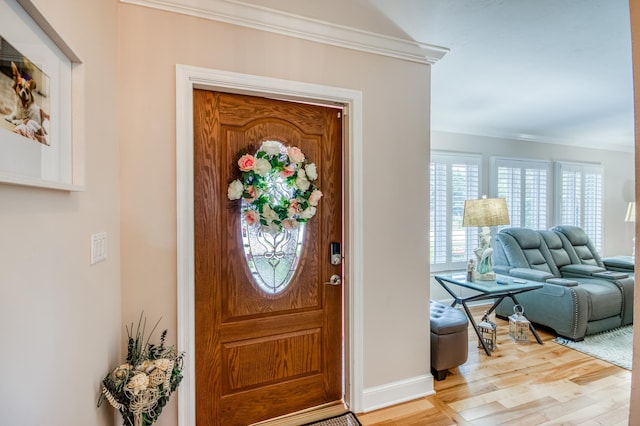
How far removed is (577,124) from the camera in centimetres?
422

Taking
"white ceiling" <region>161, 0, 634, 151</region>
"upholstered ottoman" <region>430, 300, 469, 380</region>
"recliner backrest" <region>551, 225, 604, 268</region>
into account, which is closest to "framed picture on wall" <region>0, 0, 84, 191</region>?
"white ceiling" <region>161, 0, 634, 151</region>

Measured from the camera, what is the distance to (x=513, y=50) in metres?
2.25

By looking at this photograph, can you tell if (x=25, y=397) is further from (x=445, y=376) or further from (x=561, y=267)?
(x=561, y=267)

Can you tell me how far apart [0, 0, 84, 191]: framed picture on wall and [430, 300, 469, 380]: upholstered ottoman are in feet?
7.96

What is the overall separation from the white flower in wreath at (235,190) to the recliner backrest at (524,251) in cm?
359

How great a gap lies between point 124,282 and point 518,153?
17.3 feet

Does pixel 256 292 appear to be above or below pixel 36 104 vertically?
below

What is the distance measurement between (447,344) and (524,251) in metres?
2.22

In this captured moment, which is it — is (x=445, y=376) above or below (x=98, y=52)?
below

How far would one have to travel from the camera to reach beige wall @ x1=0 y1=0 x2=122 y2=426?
0.78 m

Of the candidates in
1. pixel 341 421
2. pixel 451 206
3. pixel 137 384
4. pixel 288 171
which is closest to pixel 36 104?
pixel 137 384

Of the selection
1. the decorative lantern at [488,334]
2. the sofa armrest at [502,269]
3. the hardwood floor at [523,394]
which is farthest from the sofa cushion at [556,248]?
the decorative lantern at [488,334]

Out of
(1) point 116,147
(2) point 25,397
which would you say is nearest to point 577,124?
(1) point 116,147

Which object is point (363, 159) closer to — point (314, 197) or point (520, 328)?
point (314, 197)
